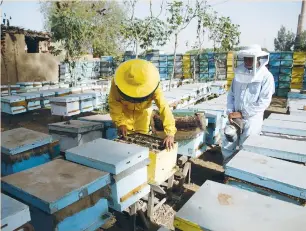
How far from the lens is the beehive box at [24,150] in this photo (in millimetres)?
2650

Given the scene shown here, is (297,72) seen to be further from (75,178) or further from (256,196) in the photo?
(75,178)

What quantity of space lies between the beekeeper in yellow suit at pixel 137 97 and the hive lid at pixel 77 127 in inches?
18.7

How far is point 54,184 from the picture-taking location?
1928 millimetres

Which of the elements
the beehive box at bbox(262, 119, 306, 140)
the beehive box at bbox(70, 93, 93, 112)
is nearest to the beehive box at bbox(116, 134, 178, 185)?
the beehive box at bbox(262, 119, 306, 140)

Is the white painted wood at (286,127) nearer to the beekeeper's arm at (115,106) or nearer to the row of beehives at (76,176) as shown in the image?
the row of beehives at (76,176)

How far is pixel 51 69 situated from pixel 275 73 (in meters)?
12.3

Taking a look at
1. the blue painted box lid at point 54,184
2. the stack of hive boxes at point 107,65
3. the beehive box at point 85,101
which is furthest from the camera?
the stack of hive boxes at point 107,65

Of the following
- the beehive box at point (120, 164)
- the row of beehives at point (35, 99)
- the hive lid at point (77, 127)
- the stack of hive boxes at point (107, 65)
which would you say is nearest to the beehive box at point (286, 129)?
the beehive box at point (120, 164)

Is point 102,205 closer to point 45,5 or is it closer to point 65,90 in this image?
point 65,90

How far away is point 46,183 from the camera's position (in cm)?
195

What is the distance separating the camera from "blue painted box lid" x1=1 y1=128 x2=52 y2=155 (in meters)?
2.63

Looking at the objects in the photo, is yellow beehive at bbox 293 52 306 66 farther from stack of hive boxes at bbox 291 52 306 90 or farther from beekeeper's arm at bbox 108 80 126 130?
beekeeper's arm at bbox 108 80 126 130

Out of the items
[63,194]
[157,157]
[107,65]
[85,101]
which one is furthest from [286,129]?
[107,65]

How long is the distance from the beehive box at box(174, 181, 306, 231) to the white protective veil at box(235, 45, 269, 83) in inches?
Answer: 95.7
